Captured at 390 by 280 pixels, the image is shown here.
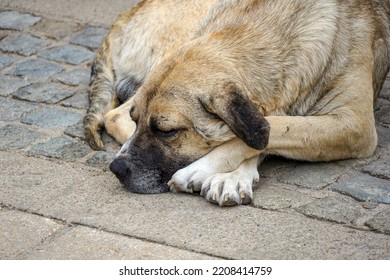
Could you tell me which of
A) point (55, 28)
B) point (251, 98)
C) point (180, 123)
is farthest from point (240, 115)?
point (55, 28)

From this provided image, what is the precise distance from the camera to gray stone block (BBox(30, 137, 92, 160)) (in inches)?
246

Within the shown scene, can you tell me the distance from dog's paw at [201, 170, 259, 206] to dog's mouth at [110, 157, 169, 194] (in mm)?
288

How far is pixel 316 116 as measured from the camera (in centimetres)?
586

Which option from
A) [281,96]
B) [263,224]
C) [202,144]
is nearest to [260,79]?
[281,96]

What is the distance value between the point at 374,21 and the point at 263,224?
1.92 m

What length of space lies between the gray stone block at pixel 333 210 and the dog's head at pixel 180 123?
460mm

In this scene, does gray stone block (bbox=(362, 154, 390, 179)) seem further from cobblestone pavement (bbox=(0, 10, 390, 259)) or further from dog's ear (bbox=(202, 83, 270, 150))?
dog's ear (bbox=(202, 83, 270, 150))

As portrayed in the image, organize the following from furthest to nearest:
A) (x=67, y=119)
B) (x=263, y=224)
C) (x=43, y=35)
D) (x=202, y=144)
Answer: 1. (x=43, y=35)
2. (x=67, y=119)
3. (x=202, y=144)
4. (x=263, y=224)

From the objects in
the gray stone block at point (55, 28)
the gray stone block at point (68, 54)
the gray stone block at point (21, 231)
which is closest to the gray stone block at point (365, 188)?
the gray stone block at point (21, 231)

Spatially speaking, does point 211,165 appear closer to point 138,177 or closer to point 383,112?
point 138,177

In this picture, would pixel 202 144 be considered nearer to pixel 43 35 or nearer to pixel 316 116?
pixel 316 116

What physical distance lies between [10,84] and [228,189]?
286 cm

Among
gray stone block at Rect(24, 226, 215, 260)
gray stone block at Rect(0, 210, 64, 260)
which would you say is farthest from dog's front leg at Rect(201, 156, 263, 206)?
gray stone block at Rect(0, 210, 64, 260)

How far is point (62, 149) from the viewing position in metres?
6.36
